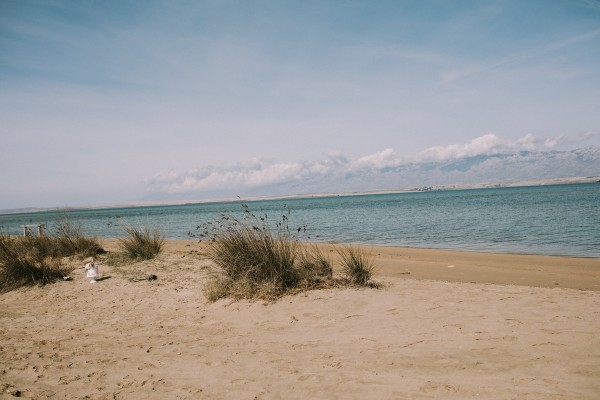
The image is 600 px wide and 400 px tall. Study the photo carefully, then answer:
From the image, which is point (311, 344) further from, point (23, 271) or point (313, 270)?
point (23, 271)

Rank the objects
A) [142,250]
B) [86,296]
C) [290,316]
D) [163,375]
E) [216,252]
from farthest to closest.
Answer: [142,250] < [86,296] < [216,252] < [290,316] < [163,375]

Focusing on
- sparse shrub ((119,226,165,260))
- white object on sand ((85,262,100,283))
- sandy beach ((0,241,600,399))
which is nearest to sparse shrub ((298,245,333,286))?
sandy beach ((0,241,600,399))

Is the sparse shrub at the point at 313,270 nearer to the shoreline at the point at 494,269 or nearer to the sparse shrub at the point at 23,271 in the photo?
the shoreline at the point at 494,269

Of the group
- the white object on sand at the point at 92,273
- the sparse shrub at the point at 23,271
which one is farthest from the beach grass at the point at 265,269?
the sparse shrub at the point at 23,271

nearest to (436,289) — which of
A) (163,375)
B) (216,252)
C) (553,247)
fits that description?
(216,252)

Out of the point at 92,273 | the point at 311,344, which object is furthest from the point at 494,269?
the point at 92,273

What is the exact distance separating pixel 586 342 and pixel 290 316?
3939 millimetres

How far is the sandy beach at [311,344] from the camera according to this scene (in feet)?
12.4

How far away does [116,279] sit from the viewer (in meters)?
9.94

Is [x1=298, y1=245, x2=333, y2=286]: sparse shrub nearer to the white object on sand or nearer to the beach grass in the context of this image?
the beach grass

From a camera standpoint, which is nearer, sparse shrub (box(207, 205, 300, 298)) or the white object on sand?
sparse shrub (box(207, 205, 300, 298))

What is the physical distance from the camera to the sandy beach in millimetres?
3794

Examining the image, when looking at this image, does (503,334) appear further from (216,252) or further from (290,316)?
(216,252)

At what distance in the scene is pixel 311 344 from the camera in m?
5.14
